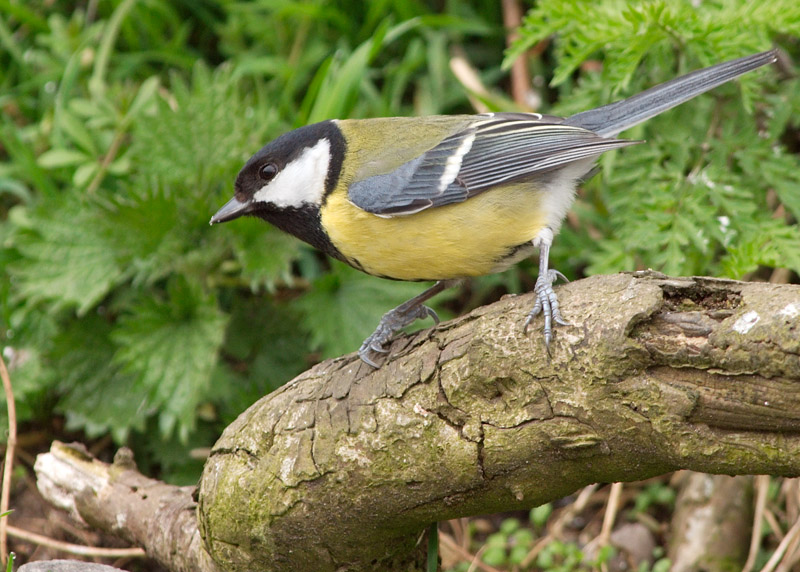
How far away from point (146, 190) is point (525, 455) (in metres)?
1.94

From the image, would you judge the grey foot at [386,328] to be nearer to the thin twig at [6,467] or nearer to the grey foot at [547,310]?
the grey foot at [547,310]

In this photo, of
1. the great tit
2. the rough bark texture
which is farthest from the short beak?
the rough bark texture

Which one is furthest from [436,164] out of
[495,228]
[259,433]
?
[259,433]

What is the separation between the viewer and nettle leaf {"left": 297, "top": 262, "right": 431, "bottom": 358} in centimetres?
299

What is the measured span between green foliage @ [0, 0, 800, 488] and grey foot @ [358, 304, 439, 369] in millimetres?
625

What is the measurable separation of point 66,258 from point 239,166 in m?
0.72

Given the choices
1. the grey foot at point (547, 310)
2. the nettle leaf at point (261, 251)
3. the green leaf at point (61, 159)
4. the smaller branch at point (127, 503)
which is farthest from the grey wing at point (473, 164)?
the green leaf at point (61, 159)

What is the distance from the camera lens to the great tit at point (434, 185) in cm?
213

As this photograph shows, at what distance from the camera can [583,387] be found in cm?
153

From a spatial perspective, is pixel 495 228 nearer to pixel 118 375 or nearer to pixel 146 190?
pixel 146 190

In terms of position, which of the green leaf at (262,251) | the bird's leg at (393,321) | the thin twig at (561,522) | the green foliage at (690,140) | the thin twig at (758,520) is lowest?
the thin twig at (561,522)

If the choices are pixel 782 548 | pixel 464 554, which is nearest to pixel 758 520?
pixel 782 548

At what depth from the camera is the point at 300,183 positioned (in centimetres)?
237

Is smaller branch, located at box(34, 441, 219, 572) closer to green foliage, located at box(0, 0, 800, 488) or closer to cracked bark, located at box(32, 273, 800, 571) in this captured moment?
cracked bark, located at box(32, 273, 800, 571)
